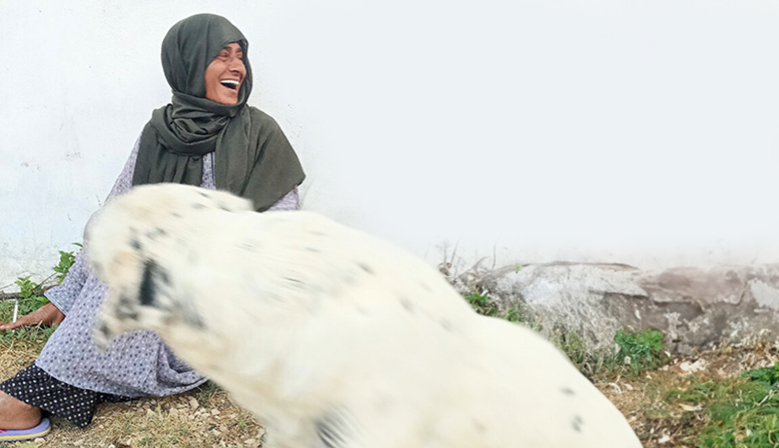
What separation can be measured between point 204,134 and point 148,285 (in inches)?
85.1

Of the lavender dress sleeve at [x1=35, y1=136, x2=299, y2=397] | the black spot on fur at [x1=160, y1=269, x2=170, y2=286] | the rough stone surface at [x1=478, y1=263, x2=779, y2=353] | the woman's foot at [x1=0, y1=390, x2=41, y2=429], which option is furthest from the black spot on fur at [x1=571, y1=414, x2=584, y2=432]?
the woman's foot at [x1=0, y1=390, x2=41, y2=429]

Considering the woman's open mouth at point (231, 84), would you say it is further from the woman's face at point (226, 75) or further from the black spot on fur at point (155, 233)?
the black spot on fur at point (155, 233)

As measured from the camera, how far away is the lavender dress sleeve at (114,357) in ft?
9.18

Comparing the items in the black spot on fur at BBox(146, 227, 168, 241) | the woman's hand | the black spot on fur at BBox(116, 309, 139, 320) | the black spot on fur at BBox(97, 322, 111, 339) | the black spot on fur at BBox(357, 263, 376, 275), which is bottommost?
the woman's hand

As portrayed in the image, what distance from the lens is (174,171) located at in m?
2.84

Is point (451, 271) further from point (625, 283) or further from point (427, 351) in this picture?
point (427, 351)

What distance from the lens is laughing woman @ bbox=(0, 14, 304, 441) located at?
8.98ft

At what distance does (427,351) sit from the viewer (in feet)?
2.48

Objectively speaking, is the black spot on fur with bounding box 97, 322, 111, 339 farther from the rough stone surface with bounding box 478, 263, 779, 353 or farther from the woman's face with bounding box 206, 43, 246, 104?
the rough stone surface with bounding box 478, 263, 779, 353

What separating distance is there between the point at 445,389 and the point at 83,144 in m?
3.32

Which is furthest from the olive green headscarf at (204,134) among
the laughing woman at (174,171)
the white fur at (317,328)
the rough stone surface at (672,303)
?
the white fur at (317,328)

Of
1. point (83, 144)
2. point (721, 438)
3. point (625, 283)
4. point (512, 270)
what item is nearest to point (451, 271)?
point (512, 270)

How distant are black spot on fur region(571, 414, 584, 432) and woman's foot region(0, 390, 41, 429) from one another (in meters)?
2.68

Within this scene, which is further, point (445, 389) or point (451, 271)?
point (451, 271)
